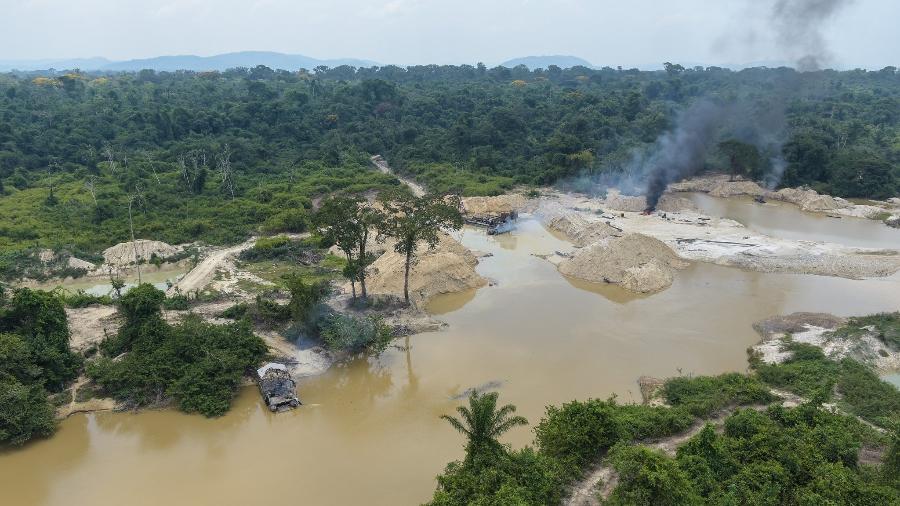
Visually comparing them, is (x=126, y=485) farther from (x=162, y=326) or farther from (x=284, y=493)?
(x=162, y=326)

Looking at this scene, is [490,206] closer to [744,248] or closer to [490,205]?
[490,205]

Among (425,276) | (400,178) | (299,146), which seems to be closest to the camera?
(425,276)

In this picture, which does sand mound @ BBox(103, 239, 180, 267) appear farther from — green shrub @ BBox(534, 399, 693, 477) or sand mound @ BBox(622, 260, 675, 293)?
green shrub @ BBox(534, 399, 693, 477)

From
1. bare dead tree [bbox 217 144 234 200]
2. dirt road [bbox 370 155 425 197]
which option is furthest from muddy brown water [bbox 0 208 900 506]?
bare dead tree [bbox 217 144 234 200]

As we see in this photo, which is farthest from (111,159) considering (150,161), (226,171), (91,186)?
(226,171)

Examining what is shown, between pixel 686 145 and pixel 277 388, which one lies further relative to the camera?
pixel 686 145

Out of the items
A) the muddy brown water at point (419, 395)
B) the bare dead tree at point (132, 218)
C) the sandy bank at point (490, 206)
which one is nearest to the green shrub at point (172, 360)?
the muddy brown water at point (419, 395)
